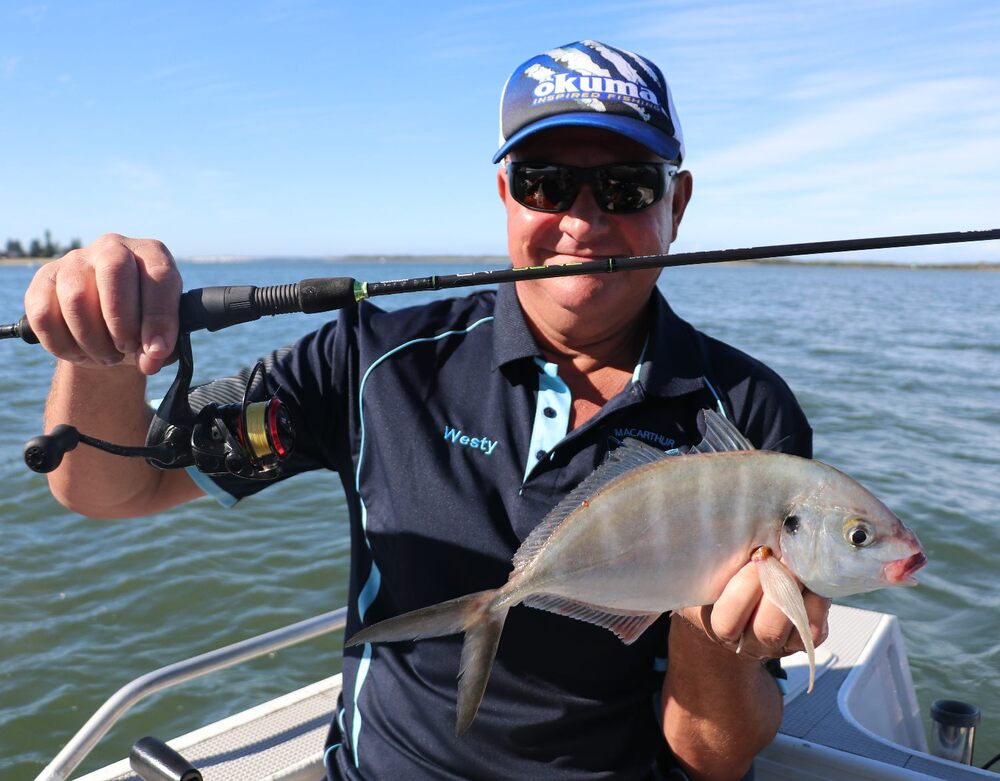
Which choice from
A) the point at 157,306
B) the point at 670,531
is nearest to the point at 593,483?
the point at 670,531

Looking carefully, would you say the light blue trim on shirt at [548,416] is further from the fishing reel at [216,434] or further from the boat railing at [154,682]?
the boat railing at [154,682]

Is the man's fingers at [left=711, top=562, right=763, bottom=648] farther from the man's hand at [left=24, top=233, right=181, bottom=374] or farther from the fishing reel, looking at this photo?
the man's hand at [left=24, top=233, right=181, bottom=374]

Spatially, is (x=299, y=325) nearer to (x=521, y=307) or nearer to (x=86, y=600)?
(x=86, y=600)

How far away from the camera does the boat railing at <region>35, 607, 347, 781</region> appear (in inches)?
104

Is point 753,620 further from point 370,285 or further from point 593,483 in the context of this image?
point 370,285

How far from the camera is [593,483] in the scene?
1935mm

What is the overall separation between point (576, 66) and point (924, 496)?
8.07 m

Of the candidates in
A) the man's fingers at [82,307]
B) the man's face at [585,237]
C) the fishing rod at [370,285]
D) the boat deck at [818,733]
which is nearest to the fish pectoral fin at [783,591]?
the fishing rod at [370,285]

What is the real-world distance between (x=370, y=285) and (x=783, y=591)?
4.20ft

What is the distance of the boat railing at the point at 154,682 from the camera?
2645mm

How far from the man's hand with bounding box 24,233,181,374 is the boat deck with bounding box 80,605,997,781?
178cm

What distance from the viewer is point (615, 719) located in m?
2.26

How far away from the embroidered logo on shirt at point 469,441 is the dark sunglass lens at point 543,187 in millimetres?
694

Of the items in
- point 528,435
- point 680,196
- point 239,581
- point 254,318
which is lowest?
point 239,581
